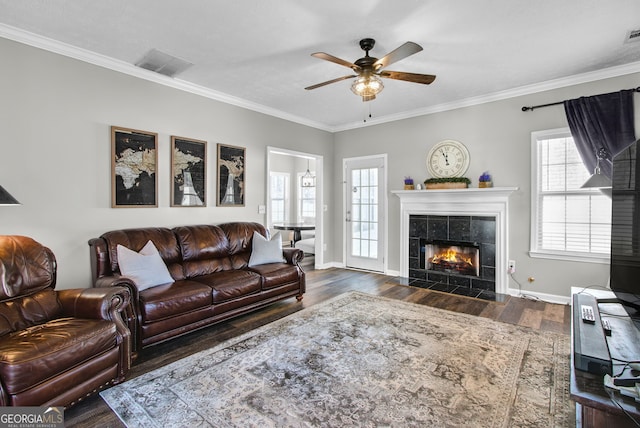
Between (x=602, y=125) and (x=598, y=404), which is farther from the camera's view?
(x=602, y=125)

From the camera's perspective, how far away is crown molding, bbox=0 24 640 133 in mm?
2939

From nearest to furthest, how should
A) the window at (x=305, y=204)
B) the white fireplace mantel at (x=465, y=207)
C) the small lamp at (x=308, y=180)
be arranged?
the white fireplace mantel at (x=465, y=207) < the small lamp at (x=308, y=180) < the window at (x=305, y=204)

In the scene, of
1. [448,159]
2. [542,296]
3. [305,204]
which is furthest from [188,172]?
[305,204]

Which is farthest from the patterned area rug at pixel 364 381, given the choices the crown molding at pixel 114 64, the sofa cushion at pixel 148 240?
the crown molding at pixel 114 64

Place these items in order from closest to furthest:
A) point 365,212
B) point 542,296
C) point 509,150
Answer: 1. point 542,296
2. point 509,150
3. point 365,212

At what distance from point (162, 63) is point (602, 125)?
198 inches

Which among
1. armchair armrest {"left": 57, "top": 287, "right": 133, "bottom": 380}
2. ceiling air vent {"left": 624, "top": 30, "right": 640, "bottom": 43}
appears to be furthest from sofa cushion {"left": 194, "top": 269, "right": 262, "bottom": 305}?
ceiling air vent {"left": 624, "top": 30, "right": 640, "bottom": 43}

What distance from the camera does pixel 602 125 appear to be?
3633mm

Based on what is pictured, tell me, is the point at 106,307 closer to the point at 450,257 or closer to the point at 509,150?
the point at 450,257

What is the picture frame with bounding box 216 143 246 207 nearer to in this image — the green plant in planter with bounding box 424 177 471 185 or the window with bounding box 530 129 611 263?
the green plant in planter with bounding box 424 177 471 185

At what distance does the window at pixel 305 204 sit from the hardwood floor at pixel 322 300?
137 inches

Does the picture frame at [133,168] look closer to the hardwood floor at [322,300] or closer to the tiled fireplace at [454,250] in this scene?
the hardwood floor at [322,300]

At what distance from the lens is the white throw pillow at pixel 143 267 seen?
9.75 feet

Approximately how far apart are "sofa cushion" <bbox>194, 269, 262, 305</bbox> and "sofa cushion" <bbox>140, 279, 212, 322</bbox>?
0.10m
